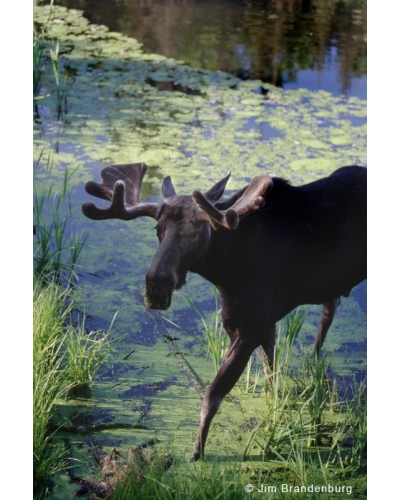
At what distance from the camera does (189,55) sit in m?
5.05

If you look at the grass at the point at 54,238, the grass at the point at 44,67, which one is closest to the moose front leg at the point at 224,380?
the grass at the point at 54,238

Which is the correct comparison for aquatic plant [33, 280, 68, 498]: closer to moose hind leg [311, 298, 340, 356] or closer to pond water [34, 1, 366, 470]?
pond water [34, 1, 366, 470]

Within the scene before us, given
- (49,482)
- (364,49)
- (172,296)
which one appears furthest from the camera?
(364,49)

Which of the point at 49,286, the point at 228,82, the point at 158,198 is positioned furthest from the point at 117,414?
the point at 228,82

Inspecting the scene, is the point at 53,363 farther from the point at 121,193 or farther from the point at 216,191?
the point at 216,191

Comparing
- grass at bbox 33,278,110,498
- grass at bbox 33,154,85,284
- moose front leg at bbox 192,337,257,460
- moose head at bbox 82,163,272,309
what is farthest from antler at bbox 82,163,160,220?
moose front leg at bbox 192,337,257,460

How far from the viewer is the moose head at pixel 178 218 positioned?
13.3 feet

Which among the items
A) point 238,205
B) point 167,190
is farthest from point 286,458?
point 167,190

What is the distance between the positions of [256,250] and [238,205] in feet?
0.96

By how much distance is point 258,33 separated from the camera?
16.3 ft

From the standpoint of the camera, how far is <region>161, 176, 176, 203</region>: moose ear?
4309 mm

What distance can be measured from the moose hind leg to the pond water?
37 mm
